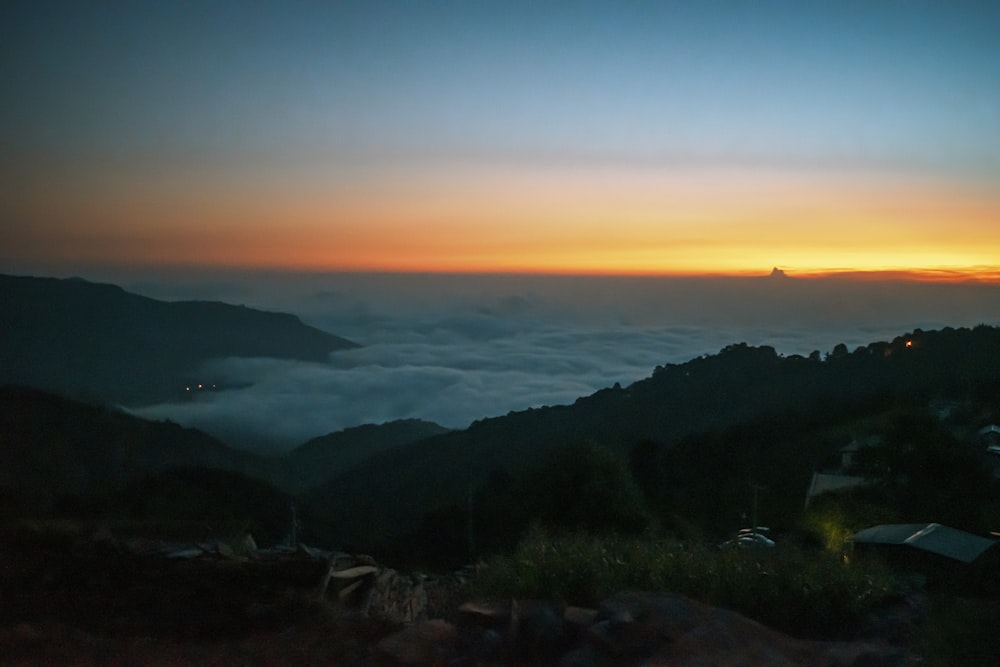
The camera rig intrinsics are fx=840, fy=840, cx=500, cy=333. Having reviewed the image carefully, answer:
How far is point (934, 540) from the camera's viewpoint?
29.7 ft

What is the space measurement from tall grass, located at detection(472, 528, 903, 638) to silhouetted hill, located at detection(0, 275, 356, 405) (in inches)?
571

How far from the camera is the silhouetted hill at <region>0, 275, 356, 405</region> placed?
23963 millimetres

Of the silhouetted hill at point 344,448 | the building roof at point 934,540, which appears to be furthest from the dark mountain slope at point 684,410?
the building roof at point 934,540

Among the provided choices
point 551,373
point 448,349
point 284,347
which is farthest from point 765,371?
point 448,349

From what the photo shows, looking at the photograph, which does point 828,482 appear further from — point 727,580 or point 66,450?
point 727,580

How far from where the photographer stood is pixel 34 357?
966 inches

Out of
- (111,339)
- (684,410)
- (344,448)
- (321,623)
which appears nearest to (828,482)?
(321,623)

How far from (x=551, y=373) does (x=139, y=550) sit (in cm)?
7994

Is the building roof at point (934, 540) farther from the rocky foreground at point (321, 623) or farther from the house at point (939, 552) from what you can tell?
the rocky foreground at point (321, 623)

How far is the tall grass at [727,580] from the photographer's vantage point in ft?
18.6

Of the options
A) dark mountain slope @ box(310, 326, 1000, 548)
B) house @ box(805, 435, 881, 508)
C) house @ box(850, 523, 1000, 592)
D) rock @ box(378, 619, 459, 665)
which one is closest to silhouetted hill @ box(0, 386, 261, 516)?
rock @ box(378, 619, 459, 665)

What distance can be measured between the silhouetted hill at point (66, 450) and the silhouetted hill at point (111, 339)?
813 mm

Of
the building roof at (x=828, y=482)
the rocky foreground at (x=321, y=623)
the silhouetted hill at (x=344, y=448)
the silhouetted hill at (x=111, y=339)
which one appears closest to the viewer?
the rocky foreground at (x=321, y=623)

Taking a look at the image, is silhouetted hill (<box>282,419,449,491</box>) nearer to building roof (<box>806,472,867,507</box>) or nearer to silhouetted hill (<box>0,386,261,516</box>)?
silhouetted hill (<box>0,386,261,516</box>)
